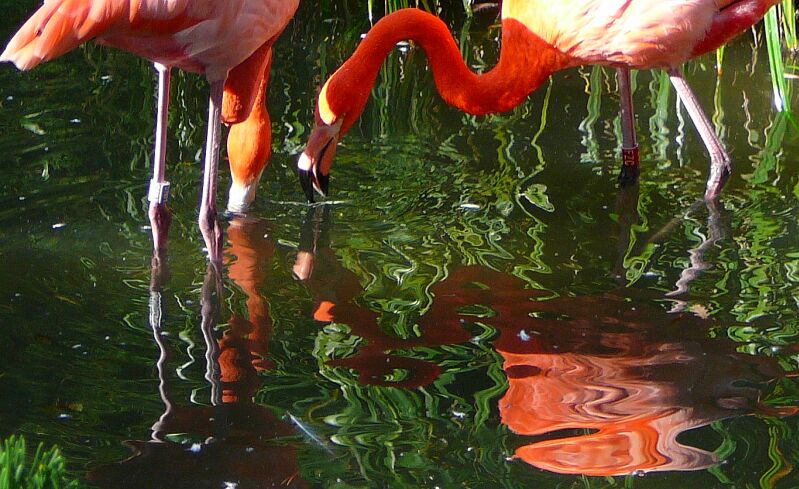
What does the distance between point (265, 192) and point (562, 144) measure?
1465mm

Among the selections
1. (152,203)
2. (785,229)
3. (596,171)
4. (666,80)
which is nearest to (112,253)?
(152,203)

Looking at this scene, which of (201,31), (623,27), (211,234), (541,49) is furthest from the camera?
(541,49)

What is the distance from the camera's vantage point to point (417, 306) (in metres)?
3.52

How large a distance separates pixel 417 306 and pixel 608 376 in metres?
0.74

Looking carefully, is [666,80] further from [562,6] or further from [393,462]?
[393,462]

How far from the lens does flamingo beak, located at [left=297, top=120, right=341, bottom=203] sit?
4180 mm

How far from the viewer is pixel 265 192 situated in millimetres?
4574

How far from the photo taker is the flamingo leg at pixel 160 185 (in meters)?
3.81

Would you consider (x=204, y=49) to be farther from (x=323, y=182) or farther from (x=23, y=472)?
(x=23, y=472)

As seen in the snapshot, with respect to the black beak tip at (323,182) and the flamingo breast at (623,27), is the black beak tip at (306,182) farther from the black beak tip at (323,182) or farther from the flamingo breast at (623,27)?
the flamingo breast at (623,27)

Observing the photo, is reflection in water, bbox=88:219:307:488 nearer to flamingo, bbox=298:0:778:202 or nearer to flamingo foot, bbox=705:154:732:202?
flamingo, bbox=298:0:778:202

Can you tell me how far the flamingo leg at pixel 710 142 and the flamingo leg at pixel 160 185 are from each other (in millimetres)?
2017

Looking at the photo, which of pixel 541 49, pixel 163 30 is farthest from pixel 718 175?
pixel 163 30

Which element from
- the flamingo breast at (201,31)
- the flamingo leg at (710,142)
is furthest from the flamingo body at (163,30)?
the flamingo leg at (710,142)
